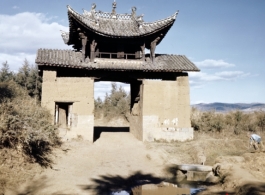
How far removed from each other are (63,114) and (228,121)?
13044mm

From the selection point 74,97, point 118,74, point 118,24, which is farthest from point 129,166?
point 118,24

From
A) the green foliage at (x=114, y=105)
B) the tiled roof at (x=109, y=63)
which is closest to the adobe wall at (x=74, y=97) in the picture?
the tiled roof at (x=109, y=63)

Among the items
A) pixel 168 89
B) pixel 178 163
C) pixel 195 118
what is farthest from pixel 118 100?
pixel 178 163

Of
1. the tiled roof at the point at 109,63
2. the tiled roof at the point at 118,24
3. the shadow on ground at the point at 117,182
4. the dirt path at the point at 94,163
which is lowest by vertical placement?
the shadow on ground at the point at 117,182

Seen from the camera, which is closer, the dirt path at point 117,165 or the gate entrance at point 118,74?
the dirt path at point 117,165

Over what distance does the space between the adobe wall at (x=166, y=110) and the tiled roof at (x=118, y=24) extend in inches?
124

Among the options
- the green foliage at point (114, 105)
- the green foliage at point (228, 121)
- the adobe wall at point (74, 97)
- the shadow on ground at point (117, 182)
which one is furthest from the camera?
the green foliage at point (114, 105)

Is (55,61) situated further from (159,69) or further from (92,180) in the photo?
(92,180)

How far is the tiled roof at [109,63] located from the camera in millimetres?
14039

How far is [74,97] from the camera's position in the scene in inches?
557

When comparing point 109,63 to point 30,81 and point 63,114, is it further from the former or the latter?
point 30,81

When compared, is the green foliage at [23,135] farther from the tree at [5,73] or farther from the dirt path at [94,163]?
the tree at [5,73]

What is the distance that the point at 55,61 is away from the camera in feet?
46.1

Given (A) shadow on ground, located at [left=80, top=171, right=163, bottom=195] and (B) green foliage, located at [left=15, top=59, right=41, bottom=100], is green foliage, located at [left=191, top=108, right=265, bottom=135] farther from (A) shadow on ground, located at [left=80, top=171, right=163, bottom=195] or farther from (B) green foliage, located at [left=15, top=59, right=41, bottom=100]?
(B) green foliage, located at [left=15, top=59, right=41, bottom=100]
